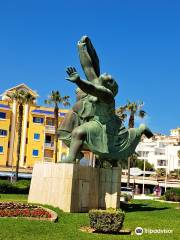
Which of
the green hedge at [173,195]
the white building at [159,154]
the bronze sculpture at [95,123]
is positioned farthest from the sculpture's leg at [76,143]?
the white building at [159,154]

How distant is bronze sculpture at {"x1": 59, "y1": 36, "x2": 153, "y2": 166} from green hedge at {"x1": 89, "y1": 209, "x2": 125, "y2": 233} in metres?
6.32

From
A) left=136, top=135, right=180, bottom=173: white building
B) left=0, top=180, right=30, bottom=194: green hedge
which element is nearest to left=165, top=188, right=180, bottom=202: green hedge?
left=0, top=180, right=30, bottom=194: green hedge

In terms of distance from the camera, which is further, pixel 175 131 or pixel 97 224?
pixel 175 131

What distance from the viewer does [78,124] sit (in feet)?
71.4

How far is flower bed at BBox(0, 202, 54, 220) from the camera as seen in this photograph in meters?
15.8

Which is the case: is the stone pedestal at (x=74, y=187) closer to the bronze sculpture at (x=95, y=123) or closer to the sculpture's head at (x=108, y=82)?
the bronze sculpture at (x=95, y=123)

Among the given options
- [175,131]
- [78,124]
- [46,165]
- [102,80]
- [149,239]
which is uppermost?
[175,131]

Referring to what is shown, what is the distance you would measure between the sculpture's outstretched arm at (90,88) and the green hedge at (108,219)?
6415 mm

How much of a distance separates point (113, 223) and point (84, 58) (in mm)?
9721

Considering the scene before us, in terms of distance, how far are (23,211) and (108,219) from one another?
3891mm

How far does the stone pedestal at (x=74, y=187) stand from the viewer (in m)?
Answer: 19.1

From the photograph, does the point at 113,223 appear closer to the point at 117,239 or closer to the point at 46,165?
the point at 117,239

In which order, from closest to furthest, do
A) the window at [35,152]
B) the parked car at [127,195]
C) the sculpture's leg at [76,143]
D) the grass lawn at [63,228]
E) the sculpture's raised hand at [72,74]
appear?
the grass lawn at [63,228]
the sculpture's raised hand at [72,74]
the sculpture's leg at [76,143]
the parked car at [127,195]
the window at [35,152]

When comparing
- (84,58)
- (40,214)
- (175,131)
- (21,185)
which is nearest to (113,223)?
(40,214)
